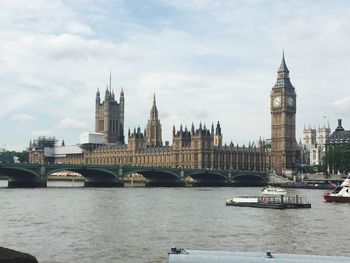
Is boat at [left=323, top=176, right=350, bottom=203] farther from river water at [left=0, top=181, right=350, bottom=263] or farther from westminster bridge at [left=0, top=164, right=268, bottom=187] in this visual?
westminster bridge at [left=0, top=164, right=268, bottom=187]

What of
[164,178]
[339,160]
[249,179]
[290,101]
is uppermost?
[290,101]

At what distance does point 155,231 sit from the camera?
119ft

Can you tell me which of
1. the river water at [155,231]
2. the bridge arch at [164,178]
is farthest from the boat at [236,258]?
the bridge arch at [164,178]

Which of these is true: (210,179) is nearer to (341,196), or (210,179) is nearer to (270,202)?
(341,196)

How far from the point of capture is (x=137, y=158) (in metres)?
181

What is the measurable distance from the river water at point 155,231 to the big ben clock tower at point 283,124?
12028 centimetres

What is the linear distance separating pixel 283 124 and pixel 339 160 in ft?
A: 122

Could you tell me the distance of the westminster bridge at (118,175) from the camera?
101312mm

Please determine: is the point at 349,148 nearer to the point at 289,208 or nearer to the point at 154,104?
the point at 154,104

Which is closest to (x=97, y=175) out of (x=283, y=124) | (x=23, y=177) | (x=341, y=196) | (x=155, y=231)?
(x=23, y=177)

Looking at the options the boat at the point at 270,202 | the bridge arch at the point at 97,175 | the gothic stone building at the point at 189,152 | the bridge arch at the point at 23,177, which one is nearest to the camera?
the boat at the point at 270,202

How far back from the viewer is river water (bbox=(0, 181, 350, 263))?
28.4 m

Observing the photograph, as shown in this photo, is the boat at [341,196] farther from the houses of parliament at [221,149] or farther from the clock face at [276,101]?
the clock face at [276,101]

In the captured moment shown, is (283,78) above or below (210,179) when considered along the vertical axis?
above
